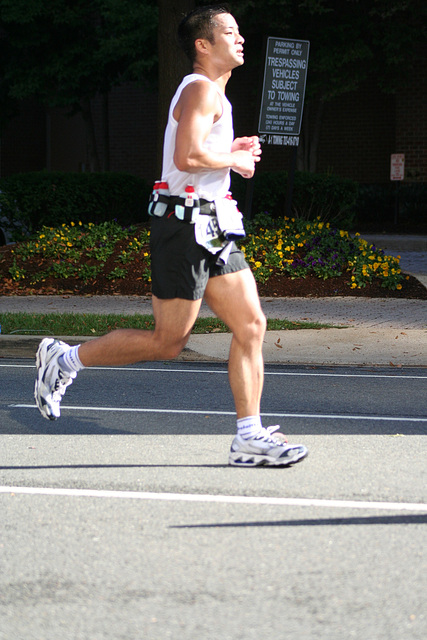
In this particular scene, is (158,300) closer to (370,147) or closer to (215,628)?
(215,628)

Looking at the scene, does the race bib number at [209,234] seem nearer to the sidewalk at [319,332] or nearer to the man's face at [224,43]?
the man's face at [224,43]

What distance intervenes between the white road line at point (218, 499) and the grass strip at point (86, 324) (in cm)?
529

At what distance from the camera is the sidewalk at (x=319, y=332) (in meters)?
9.36

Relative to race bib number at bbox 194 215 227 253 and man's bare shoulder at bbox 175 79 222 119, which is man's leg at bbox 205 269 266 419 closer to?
race bib number at bbox 194 215 227 253

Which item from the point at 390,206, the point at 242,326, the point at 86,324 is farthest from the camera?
the point at 390,206

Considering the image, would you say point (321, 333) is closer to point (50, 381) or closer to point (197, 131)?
point (50, 381)

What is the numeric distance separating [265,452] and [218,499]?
0.64 metres

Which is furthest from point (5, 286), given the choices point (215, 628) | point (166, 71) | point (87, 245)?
point (215, 628)

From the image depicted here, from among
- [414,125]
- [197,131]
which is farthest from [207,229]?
[414,125]

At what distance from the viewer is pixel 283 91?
15.8 meters

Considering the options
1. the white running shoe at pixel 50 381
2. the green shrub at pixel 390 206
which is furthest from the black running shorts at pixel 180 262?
the green shrub at pixel 390 206

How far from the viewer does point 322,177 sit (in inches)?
692

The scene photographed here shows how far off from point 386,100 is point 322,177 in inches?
455

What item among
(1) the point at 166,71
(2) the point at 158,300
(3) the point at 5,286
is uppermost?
(1) the point at 166,71
